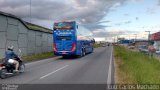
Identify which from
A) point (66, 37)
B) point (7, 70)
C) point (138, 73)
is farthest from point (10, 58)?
point (66, 37)

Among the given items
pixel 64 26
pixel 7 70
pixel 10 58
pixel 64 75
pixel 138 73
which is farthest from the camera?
pixel 64 26

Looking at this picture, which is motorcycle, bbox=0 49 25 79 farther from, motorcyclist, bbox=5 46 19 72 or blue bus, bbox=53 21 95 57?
blue bus, bbox=53 21 95 57

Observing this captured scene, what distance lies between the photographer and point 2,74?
1409 centimetres

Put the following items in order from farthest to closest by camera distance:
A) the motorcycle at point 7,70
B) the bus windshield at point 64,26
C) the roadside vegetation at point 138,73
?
the bus windshield at point 64,26 → the motorcycle at point 7,70 → the roadside vegetation at point 138,73

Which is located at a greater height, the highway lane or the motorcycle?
the motorcycle

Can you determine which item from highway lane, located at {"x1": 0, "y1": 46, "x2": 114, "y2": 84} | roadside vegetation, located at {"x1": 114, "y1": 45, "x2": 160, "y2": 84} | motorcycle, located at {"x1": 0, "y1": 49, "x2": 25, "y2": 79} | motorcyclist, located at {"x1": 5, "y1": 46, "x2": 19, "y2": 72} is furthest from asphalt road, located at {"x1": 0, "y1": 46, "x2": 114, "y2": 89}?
motorcyclist, located at {"x1": 5, "y1": 46, "x2": 19, "y2": 72}

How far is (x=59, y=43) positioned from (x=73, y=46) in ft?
5.33

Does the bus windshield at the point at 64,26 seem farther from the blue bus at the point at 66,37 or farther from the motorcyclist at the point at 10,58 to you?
the motorcyclist at the point at 10,58

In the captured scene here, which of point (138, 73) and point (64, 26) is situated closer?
point (138, 73)

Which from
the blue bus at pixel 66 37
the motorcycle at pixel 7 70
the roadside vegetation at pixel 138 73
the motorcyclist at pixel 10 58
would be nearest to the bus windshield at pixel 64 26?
the blue bus at pixel 66 37

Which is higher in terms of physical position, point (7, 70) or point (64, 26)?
point (64, 26)

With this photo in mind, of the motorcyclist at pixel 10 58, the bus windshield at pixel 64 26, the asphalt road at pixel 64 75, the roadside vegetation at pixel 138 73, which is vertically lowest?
the asphalt road at pixel 64 75

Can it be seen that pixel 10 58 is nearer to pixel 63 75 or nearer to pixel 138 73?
pixel 63 75

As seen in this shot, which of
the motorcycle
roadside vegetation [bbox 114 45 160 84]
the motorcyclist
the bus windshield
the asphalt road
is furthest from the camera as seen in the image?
the bus windshield
